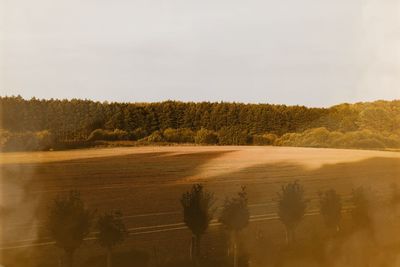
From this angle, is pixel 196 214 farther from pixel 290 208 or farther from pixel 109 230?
pixel 290 208

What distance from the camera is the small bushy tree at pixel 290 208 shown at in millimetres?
8688

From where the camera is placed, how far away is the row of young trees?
7340 mm

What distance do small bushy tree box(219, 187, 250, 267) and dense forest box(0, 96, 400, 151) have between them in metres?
1.30

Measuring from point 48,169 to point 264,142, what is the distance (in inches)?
149

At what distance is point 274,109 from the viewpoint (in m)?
9.45

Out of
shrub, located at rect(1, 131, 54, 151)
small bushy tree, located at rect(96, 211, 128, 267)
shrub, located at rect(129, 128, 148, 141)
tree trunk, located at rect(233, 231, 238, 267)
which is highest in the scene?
shrub, located at rect(129, 128, 148, 141)

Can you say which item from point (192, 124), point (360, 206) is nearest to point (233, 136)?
point (192, 124)

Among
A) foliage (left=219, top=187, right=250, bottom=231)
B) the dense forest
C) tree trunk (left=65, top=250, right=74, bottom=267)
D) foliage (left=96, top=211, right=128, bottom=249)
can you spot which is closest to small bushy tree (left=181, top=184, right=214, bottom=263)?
foliage (left=219, top=187, right=250, bottom=231)

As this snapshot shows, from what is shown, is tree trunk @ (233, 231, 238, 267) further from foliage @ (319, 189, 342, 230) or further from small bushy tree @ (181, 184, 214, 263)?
foliage @ (319, 189, 342, 230)

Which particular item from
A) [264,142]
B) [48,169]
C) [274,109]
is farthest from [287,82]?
[48,169]

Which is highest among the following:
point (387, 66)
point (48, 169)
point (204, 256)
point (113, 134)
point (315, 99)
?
point (387, 66)

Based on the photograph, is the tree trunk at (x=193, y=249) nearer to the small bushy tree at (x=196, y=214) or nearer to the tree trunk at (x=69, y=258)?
the small bushy tree at (x=196, y=214)

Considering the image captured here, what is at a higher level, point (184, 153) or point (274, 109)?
point (274, 109)

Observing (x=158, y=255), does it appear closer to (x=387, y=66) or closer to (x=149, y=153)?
(x=149, y=153)
